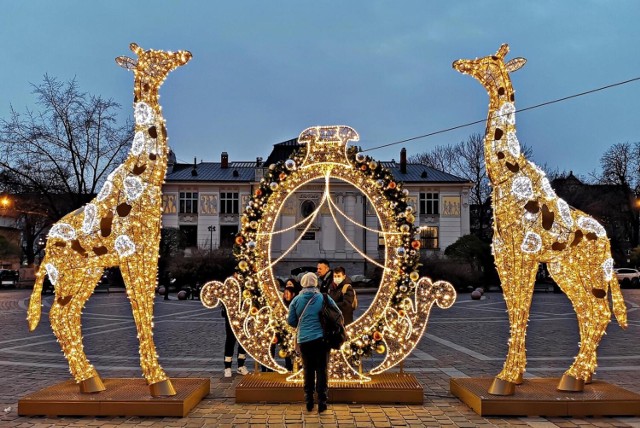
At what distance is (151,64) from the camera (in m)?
7.70

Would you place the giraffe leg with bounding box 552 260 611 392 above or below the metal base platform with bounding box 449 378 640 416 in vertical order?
above

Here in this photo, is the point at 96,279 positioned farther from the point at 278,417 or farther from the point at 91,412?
the point at 278,417

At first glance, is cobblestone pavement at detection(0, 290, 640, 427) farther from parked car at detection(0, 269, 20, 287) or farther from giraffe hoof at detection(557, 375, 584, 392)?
parked car at detection(0, 269, 20, 287)

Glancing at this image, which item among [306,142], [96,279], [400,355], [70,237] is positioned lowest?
[400,355]

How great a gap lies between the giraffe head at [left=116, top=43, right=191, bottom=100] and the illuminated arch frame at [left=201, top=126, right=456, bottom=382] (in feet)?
6.71

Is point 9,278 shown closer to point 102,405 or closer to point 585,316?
point 102,405

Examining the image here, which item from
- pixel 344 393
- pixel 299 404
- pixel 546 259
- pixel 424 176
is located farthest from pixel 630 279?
pixel 299 404

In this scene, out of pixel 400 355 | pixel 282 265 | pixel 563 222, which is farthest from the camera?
pixel 282 265

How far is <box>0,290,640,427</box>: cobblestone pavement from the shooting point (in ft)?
21.9

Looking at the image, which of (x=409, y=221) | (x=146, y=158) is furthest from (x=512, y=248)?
(x=146, y=158)

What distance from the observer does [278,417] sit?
6.77 meters

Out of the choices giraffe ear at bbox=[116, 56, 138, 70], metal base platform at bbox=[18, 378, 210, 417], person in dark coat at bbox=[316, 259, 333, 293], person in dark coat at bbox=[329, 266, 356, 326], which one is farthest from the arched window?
metal base platform at bbox=[18, 378, 210, 417]

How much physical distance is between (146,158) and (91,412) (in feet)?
10.6

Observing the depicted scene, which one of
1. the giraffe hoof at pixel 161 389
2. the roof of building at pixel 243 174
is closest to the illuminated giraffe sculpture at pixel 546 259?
the giraffe hoof at pixel 161 389
